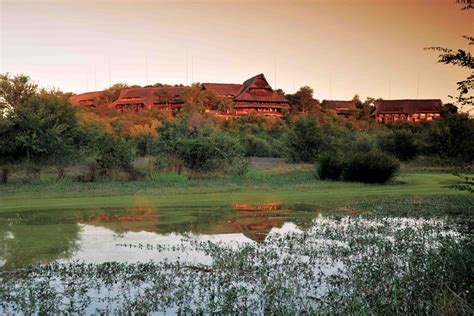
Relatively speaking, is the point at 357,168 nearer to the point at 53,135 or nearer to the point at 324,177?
the point at 324,177

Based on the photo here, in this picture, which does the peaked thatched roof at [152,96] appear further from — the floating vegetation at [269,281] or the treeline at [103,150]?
the floating vegetation at [269,281]

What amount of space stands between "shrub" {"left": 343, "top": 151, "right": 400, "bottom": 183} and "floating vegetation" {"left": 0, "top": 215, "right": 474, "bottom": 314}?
1166cm

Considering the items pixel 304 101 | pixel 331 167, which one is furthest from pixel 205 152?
pixel 304 101

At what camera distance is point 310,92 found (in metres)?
76.9

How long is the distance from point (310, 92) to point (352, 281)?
235 ft

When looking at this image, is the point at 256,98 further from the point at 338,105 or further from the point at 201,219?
the point at 201,219

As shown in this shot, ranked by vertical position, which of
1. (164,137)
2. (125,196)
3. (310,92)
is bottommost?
(125,196)

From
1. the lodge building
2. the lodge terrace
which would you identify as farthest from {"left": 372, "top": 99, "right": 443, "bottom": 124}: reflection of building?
the lodge building

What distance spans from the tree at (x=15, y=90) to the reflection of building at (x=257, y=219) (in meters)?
16.4

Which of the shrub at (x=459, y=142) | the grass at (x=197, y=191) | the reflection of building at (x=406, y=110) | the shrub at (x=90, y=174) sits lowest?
the grass at (x=197, y=191)

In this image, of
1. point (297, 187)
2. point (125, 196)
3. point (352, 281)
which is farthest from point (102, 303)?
point (297, 187)

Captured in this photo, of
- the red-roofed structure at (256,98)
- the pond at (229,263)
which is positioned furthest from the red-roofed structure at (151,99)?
the pond at (229,263)

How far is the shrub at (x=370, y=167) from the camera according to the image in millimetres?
20766

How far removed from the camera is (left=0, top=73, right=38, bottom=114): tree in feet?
86.0
